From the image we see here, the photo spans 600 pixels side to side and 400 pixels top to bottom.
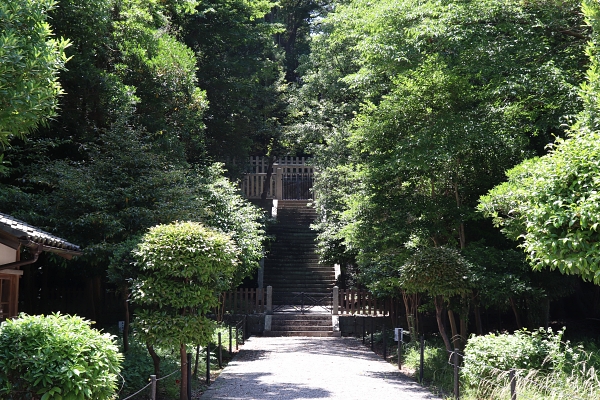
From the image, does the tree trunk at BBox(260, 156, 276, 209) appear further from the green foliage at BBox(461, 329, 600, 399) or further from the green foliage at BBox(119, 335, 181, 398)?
the green foliage at BBox(461, 329, 600, 399)

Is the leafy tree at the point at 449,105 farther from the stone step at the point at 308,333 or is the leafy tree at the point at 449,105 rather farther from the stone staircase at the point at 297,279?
the stone staircase at the point at 297,279

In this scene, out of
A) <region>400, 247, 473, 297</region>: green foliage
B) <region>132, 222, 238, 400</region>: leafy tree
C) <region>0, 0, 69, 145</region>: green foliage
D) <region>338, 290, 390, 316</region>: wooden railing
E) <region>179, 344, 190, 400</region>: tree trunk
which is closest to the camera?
<region>0, 0, 69, 145</region>: green foliage

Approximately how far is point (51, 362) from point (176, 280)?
3.70 metres

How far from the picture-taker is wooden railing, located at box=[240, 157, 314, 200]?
35219mm

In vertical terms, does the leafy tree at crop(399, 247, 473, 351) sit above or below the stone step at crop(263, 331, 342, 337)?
above

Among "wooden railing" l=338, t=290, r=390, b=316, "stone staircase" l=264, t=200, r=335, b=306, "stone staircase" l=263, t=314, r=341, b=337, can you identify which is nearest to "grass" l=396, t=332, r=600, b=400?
"stone staircase" l=263, t=314, r=341, b=337

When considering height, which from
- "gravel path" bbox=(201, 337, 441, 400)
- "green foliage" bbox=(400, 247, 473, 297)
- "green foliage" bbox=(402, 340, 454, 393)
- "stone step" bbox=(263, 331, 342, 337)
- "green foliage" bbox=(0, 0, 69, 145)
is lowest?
"stone step" bbox=(263, 331, 342, 337)

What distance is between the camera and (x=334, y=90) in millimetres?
26125

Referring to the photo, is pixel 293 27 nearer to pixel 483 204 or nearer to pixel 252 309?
pixel 252 309

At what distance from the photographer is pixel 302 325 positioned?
23.0 metres

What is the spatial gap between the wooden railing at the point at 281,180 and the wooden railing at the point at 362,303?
39.8 ft

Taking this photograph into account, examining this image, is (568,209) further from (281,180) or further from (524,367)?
(281,180)

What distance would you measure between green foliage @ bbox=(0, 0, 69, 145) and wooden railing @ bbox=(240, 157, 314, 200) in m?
26.8

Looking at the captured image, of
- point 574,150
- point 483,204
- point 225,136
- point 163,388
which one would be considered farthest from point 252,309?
point 574,150
